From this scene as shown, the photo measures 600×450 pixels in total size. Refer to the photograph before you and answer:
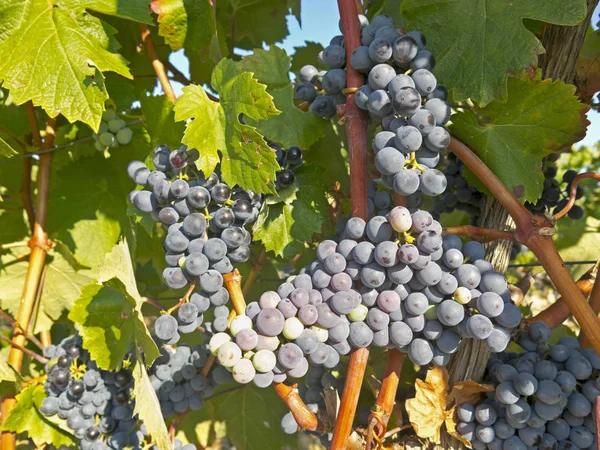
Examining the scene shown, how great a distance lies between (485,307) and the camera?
1042 millimetres

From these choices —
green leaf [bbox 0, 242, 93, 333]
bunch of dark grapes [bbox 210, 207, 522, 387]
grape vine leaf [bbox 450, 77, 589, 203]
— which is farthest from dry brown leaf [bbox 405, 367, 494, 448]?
green leaf [bbox 0, 242, 93, 333]

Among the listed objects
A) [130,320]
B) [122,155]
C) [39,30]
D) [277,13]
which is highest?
[39,30]

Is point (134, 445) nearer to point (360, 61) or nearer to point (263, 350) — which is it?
point (263, 350)

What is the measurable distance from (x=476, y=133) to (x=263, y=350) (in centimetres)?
69

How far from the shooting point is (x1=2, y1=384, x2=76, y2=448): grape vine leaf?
161 centimetres

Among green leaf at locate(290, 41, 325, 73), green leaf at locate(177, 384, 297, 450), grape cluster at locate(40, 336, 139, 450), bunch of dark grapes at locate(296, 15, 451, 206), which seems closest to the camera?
bunch of dark grapes at locate(296, 15, 451, 206)

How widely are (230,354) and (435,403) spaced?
52cm

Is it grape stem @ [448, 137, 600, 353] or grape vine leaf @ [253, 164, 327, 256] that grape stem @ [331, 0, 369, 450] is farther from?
grape stem @ [448, 137, 600, 353]

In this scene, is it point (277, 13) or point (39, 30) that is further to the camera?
point (277, 13)

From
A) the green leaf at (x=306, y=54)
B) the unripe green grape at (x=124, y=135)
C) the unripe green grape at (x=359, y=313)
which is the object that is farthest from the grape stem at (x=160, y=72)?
the unripe green grape at (x=359, y=313)

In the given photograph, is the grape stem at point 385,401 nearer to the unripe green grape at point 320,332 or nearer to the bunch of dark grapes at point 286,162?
the unripe green grape at point 320,332

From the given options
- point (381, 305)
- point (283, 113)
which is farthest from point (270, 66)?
point (381, 305)

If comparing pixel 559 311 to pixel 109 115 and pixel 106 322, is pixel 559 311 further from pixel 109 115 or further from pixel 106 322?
pixel 109 115

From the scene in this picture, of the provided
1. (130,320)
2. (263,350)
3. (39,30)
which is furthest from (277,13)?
(263,350)
